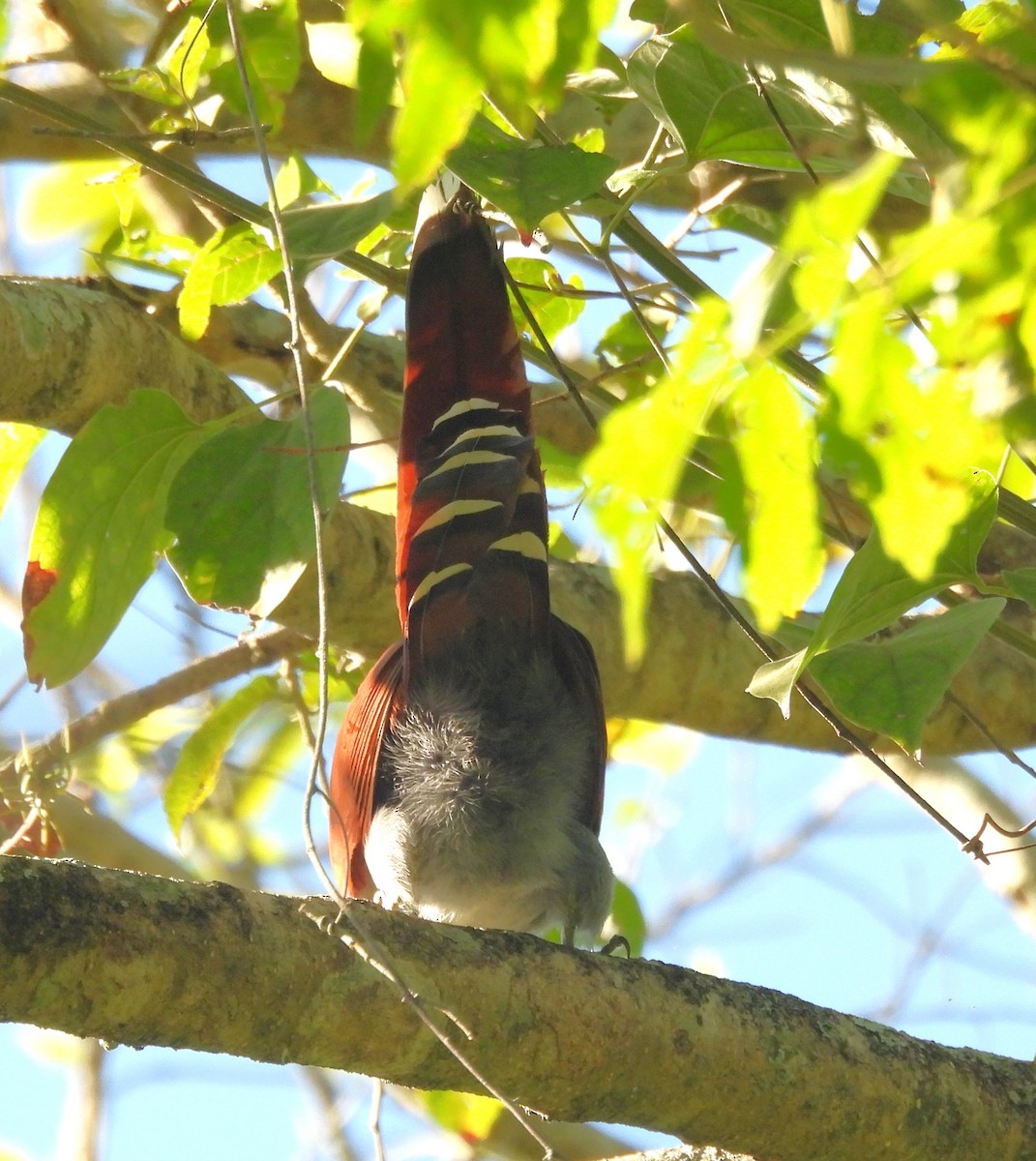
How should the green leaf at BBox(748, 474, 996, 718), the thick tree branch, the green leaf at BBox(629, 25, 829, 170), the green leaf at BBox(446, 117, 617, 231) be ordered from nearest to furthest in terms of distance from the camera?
the thick tree branch → the green leaf at BBox(748, 474, 996, 718) → the green leaf at BBox(446, 117, 617, 231) → the green leaf at BBox(629, 25, 829, 170)

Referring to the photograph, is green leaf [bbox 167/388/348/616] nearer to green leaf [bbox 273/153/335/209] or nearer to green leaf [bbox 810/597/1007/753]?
green leaf [bbox 273/153/335/209]

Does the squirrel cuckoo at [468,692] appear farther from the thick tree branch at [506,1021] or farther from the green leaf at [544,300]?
the thick tree branch at [506,1021]

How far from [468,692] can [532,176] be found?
0.87m

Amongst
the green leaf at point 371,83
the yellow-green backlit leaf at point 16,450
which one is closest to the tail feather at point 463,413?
the yellow-green backlit leaf at point 16,450

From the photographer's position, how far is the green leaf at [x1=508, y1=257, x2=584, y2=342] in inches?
85.1

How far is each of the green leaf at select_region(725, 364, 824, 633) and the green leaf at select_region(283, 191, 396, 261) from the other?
760 mm

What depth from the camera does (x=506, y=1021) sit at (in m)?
1.40

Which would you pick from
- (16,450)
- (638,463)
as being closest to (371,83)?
(638,463)

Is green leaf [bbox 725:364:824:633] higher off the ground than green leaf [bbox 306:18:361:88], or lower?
lower

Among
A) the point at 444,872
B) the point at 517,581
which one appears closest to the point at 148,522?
the point at 517,581

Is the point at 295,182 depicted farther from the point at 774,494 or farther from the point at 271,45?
the point at 774,494

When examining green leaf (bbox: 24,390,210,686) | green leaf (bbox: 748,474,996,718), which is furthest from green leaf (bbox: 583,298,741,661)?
green leaf (bbox: 24,390,210,686)

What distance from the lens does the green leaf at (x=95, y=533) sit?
173cm

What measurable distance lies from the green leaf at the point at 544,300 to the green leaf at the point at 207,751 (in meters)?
0.98
